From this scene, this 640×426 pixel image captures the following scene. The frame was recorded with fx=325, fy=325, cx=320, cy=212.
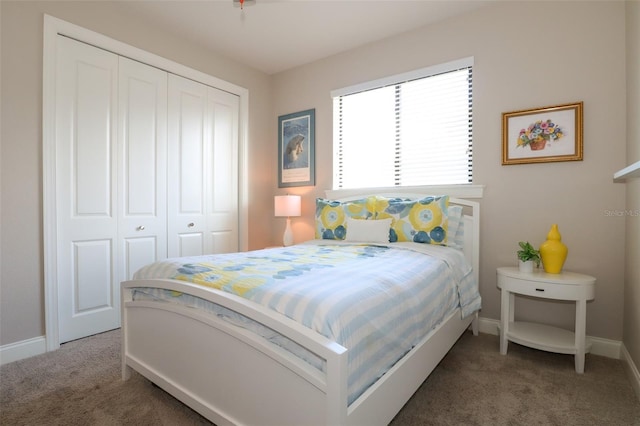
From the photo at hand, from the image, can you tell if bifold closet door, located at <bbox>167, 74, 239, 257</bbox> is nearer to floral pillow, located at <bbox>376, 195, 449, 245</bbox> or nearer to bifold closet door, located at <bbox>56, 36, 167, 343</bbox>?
bifold closet door, located at <bbox>56, 36, 167, 343</bbox>

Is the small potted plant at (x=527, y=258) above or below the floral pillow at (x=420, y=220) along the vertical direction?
below

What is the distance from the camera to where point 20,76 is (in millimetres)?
2215

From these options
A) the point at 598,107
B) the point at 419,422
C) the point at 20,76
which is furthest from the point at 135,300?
the point at 598,107

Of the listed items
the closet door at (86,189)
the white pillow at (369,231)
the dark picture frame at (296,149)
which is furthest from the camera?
the dark picture frame at (296,149)

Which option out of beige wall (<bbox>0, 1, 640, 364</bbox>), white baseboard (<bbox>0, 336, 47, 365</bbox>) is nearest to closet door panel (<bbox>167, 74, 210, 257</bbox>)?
beige wall (<bbox>0, 1, 640, 364</bbox>)

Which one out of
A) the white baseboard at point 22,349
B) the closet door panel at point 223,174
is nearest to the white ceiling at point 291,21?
the closet door panel at point 223,174

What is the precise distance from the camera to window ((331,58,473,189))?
2865mm

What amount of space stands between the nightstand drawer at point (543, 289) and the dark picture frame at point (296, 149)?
225 cm

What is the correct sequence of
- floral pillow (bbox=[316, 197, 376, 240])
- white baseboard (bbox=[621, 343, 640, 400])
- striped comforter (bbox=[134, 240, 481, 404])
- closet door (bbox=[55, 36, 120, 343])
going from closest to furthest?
1. striped comforter (bbox=[134, 240, 481, 404])
2. white baseboard (bbox=[621, 343, 640, 400])
3. closet door (bbox=[55, 36, 120, 343])
4. floral pillow (bbox=[316, 197, 376, 240])

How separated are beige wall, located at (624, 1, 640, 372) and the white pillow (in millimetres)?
1480

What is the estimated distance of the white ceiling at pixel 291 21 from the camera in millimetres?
2701

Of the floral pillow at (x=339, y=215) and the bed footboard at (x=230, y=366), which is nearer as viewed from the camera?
the bed footboard at (x=230, y=366)

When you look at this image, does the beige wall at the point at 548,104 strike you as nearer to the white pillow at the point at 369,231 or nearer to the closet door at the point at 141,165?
the white pillow at the point at 369,231

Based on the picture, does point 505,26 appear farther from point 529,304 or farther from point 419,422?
point 419,422
